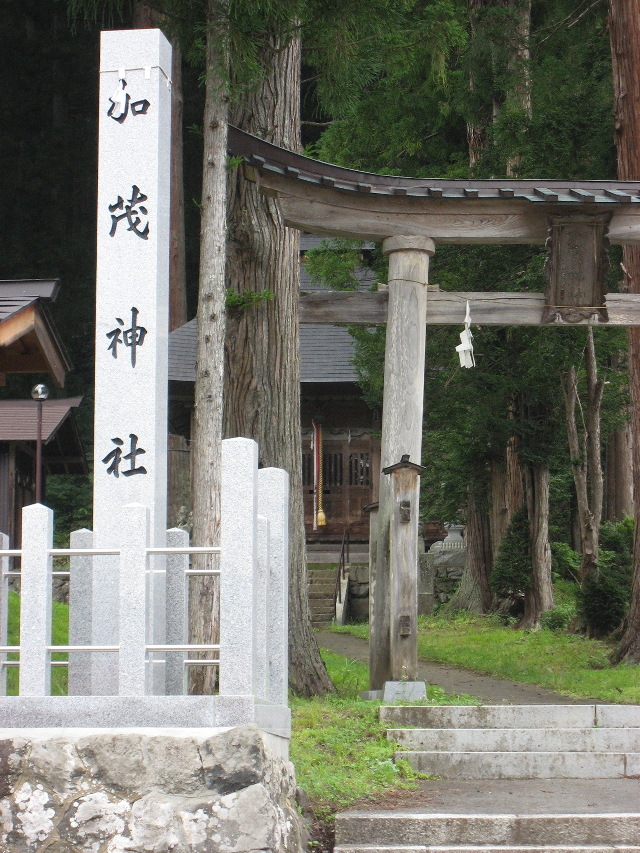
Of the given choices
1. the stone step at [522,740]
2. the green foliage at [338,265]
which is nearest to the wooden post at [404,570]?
the stone step at [522,740]

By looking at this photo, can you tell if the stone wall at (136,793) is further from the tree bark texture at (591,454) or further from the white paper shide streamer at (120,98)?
the tree bark texture at (591,454)

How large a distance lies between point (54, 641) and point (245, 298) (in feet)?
14.6

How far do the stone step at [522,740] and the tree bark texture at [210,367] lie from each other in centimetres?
172

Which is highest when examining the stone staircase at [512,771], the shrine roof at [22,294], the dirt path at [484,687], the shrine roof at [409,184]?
the shrine roof at [409,184]

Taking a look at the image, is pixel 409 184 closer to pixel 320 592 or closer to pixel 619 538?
pixel 619 538

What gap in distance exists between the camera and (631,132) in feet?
38.4

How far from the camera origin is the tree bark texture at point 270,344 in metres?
9.15

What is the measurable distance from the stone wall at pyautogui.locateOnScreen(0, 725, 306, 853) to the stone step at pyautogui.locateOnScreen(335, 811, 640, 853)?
101 cm

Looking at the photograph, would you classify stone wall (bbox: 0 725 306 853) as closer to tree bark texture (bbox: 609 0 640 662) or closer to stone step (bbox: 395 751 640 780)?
stone step (bbox: 395 751 640 780)

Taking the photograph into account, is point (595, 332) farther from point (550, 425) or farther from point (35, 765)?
point (35, 765)

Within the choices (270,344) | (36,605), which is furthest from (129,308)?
(270,344)

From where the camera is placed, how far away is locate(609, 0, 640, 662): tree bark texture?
11.5 metres

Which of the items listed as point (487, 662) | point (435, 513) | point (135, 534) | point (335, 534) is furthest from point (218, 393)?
point (335, 534)

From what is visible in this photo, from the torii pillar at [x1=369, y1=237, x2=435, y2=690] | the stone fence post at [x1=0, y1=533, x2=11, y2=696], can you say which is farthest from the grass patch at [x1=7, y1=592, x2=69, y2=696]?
the torii pillar at [x1=369, y1=237, x2=435, y2=690]
